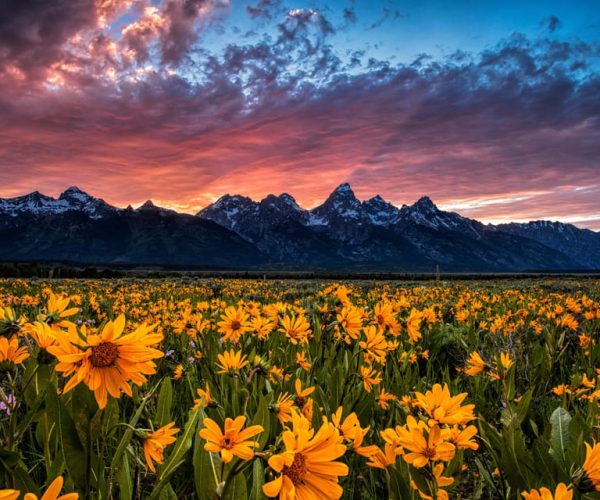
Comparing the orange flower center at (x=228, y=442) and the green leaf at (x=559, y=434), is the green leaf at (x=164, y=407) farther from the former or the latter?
the green leaf at (x=559, y=434)

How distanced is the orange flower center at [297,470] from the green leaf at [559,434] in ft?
4.39

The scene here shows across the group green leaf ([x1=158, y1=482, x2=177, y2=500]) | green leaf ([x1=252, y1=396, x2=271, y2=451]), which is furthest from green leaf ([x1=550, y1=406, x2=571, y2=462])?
green leaf ([x1=158, y1=482, x2=177, y2=500])

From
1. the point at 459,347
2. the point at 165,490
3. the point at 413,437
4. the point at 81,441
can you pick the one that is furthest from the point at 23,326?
the point at 459,347

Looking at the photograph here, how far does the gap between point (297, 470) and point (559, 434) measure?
1458 millimetres

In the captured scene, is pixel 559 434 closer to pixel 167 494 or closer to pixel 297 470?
pixel 297 470

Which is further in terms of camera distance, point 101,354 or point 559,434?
point 559,434

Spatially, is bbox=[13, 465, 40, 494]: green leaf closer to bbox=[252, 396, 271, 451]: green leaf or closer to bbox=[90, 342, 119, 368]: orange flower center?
bbox=[90, 342, 119, 368]: orange flower center

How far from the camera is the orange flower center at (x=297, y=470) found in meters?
1.00

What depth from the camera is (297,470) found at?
1.00 meters

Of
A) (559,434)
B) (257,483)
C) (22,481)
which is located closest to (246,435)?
(257,483)

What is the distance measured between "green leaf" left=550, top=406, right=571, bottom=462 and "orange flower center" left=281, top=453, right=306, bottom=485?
A: 1339mm

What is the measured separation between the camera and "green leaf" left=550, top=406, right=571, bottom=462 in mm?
1762

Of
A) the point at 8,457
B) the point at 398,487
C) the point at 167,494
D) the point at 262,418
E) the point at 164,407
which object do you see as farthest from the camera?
the point at 164,407

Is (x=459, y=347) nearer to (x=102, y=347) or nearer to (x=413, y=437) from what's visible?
(x=413, y=437)
